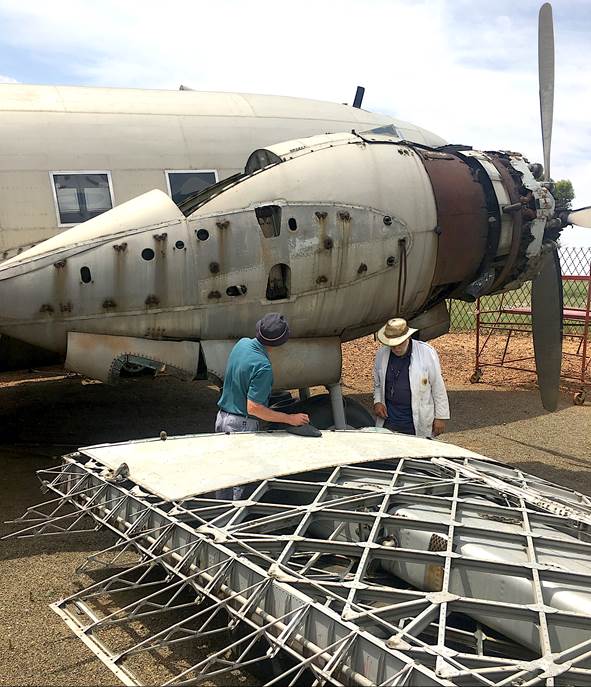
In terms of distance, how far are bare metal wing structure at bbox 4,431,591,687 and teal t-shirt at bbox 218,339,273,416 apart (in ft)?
1.15

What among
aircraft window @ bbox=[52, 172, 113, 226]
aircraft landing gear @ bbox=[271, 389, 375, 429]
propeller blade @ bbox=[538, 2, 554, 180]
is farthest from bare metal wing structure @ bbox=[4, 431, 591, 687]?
propeller blade @ bbox=[538, 2, 554, 180]

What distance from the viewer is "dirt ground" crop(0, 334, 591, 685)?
457cm

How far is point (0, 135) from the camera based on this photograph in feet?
28.2

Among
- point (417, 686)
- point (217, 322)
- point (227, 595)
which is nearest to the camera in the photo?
point (417, 686)

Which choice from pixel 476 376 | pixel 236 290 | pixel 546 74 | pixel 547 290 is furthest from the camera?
pixel 476 376

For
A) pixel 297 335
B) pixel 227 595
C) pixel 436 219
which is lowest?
pixel 227 595

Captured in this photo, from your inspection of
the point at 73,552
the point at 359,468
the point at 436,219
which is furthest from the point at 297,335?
the point at 73,552

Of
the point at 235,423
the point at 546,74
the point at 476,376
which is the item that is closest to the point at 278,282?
the point at 235,423

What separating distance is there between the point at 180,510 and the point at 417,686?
7.36 feet

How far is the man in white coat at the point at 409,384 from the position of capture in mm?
6906

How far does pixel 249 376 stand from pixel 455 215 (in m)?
4.32

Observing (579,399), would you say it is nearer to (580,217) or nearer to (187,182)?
(580,217)

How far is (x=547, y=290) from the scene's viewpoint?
10.5 meters

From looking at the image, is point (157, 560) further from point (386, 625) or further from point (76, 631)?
point (386, 625)
